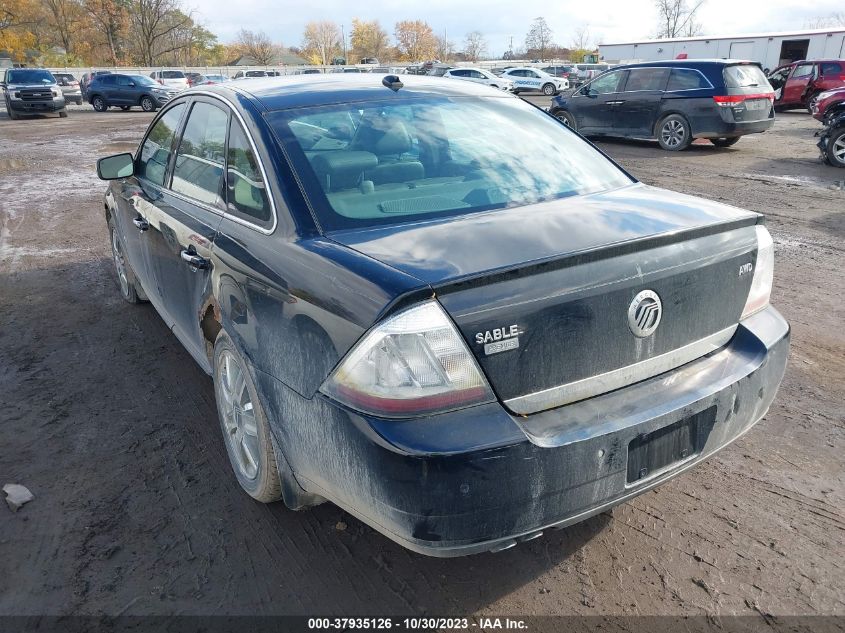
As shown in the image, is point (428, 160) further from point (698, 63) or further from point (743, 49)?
point (743, 49)

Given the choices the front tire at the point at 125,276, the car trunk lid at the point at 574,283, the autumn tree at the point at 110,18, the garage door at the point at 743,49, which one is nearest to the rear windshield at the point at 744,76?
the front tire at the point at 125,276

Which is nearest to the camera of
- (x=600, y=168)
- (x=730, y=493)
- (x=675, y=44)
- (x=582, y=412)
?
(x=582, y=412)

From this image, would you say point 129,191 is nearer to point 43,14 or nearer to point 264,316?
point 264,316

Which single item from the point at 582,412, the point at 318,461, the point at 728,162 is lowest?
the point at 728,162

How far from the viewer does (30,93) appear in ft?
82.0

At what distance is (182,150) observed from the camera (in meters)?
3.74

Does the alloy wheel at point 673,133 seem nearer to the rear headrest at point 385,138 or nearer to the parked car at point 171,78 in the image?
the rear headrest at point 385,138

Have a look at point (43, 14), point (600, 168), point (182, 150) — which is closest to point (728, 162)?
point (600, 168)

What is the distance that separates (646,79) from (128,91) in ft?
74.2

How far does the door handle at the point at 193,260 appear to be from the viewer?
307cm

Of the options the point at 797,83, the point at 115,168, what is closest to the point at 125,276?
the point at 115,168

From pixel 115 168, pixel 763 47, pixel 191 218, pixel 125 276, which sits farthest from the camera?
pixel 763 47

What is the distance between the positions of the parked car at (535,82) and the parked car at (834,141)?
28.8 meters

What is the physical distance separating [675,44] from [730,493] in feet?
155
